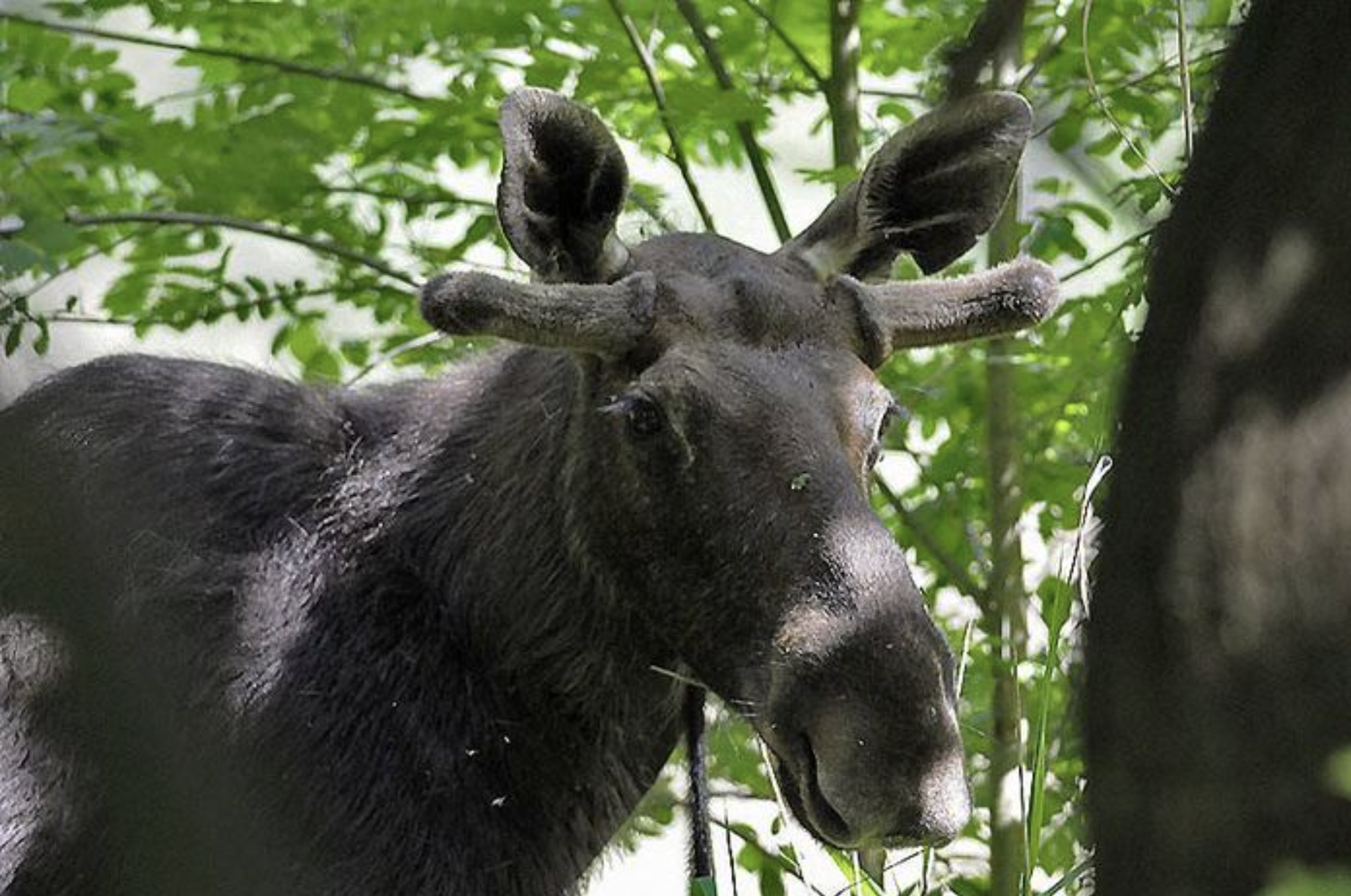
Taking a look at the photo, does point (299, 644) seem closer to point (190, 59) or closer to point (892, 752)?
point (892, 752)

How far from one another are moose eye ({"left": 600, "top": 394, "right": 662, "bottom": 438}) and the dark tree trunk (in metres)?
3.26

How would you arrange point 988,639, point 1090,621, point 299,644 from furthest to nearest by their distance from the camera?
point 988,639, point 299,644, point 1090,621

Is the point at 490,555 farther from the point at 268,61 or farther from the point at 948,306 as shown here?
the point at 268,61

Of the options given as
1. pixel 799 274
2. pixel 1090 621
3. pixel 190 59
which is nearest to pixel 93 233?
pixel 190 59

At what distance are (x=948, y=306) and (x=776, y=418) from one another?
2.73 ft

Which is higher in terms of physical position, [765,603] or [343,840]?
[765,603]

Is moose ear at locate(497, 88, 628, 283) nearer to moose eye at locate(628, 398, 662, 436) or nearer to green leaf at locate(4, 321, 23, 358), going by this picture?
moose eye at locate(628, 398, 662, 436)

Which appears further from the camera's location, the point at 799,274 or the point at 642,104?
the point at 642,104

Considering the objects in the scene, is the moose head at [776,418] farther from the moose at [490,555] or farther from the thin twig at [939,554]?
the thin twig at [939,554]

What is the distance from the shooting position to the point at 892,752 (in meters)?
4.52

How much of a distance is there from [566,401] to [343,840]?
1293mm

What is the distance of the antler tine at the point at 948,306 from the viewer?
18.5 feet

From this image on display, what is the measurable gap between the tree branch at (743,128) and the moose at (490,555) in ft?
6.13

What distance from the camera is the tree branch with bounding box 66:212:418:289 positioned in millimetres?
7867
